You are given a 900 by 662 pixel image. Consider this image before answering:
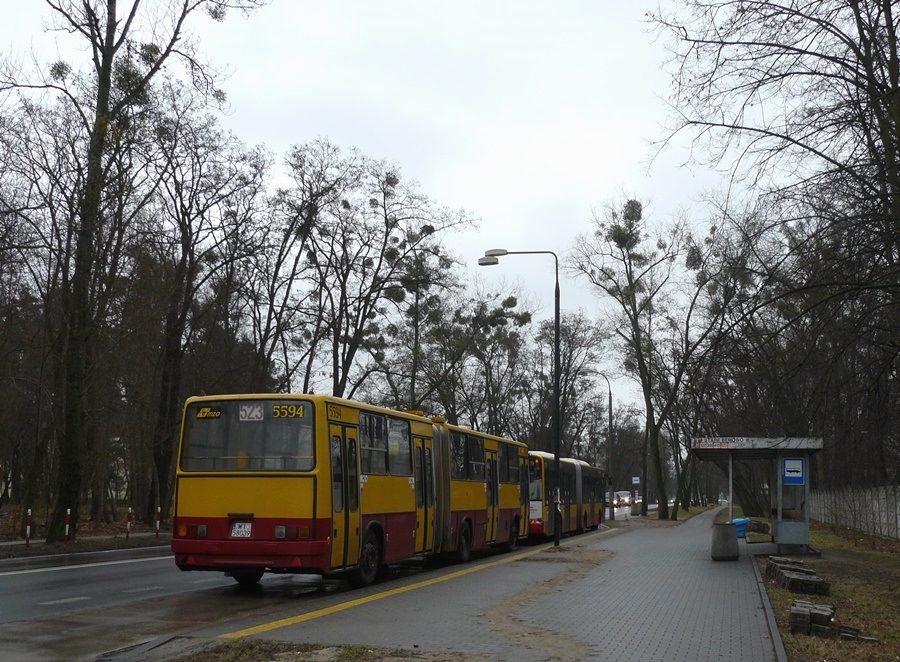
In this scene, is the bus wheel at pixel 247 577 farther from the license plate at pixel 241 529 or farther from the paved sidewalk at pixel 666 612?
the paved sidewalk at pixel 666 612

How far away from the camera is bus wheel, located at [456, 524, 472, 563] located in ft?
70.7

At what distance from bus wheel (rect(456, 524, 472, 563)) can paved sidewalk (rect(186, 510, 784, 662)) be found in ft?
7.61

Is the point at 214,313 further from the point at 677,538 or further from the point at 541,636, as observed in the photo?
the point at 541,636

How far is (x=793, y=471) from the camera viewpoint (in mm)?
22969

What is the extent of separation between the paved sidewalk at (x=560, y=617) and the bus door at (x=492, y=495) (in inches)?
190

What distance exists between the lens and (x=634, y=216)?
158 feet

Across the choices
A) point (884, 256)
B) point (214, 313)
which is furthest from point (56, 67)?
point (884, 256)

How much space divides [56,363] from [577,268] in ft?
90.2

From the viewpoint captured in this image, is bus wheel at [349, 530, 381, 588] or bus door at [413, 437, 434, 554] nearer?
bus wheel at [349, 530, 381, 588]

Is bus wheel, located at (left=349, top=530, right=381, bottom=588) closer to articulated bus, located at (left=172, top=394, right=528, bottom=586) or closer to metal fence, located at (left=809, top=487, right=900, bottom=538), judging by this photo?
articulated bus, located at (left=172, top=394, right=528, bottom=586)

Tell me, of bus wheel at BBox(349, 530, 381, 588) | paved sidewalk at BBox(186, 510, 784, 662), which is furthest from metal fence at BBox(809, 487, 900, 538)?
bus wheel at BBox(349, 530, 381, 588)

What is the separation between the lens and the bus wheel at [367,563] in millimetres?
15461

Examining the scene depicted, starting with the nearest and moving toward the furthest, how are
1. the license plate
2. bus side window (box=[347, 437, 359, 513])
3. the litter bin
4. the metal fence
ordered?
1. the license plate
2. bus side window (box=[347, 437, 359, 513])
3. the litter bin
4. the metal fence

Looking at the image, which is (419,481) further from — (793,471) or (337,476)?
(793,471)
